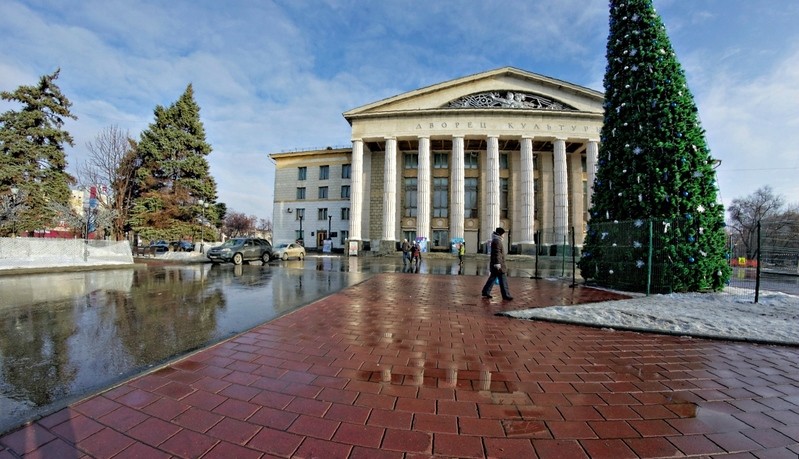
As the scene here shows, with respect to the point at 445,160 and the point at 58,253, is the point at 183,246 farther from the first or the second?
the point at 445,160

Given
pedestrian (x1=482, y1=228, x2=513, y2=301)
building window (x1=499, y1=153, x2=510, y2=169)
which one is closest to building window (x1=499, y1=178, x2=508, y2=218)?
building window (x1=499, y1=153, x2=510, y2=169)

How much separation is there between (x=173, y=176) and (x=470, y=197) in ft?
101

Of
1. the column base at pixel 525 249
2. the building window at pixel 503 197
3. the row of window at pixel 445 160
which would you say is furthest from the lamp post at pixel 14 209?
the building window at pixel 503 197

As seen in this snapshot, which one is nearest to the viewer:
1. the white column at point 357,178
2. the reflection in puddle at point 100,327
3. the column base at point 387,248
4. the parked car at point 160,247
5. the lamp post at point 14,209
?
the reflection in puddle at point 100,327

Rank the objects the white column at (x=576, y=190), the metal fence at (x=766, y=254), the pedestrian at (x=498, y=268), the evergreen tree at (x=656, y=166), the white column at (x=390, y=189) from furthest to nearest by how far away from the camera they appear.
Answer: the white column at (x=576, y=190), the white column at (x=390, y=189), the evergreen tree at (x=656, y=166), the metal fence at (x=766, y=254), the pedestrian at (x=498, y=268)

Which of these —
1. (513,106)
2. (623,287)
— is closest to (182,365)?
(623,287)

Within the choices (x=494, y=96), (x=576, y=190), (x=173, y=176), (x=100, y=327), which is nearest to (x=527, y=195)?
(x=576, y=190)

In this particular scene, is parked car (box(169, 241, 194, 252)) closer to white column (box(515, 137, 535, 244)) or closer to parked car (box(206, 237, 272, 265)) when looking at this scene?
parked car (box(206, 237, 272, 265))

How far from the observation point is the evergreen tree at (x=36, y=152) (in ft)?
75.9

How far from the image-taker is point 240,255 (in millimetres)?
18953

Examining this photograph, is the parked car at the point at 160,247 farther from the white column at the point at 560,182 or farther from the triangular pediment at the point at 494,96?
the white column at the point at 560,182

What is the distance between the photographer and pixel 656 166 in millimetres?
8750

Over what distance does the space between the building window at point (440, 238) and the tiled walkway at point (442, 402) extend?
35.0 metres

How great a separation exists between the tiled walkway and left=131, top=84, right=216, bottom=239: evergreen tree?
2926 cm
